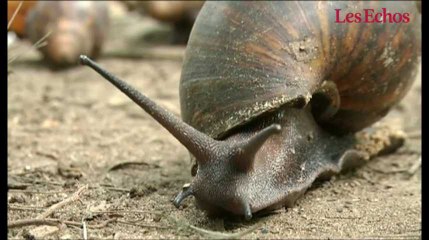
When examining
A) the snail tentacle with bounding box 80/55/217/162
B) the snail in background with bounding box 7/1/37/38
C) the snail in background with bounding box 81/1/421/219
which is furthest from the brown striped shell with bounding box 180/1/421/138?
the snail in background with bounding box 7/1/37/38

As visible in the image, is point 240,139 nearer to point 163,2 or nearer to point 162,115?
point 162,115

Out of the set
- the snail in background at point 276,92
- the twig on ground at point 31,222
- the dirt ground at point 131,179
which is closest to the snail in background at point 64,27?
the dirt ground at point 131,179

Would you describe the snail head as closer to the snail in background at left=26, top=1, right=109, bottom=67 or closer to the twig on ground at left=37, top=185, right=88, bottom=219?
the twig on ground at left=37, top=185, right=88, bottom=219

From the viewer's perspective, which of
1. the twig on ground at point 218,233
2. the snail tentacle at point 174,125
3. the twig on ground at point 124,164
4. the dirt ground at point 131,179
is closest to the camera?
the twig on ground at point 218,233

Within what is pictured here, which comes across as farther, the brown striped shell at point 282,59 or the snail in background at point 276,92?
the brown striped shell at point 282,59

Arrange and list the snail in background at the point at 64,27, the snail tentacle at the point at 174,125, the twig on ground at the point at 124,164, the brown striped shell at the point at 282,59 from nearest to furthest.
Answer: the snail tentacle at the point at 174,125, the brown striped shell at the point at 282,59, the twig on ground at the point at 124,164, the snail in background at the point at 64,27

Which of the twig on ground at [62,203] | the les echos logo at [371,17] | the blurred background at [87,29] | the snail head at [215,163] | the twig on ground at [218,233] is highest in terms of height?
the les echos logo at [371,17]

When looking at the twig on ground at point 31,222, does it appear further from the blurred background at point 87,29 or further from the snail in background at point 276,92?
the blurred background at point 87,29

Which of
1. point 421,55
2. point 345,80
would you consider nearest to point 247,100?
point 345,80
